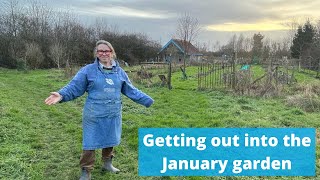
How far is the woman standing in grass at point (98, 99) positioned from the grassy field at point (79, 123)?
0.60 metres

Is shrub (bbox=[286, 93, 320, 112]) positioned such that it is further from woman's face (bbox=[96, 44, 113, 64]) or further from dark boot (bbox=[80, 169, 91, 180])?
dark boot (bbox=[80, 169, 91, 180])

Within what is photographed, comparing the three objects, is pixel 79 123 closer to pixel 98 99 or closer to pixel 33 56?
pixel 98 99

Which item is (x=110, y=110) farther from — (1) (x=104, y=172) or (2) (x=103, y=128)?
(1) (x=104, y=172)

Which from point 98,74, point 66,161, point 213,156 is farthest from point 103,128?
point 213,156

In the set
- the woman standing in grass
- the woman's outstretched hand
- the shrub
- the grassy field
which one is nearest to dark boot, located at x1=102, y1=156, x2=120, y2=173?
the grassy field

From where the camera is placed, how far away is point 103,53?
464 cm

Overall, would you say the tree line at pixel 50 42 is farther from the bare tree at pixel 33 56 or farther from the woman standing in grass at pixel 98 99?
the woman standing in grass at pixel 98 99

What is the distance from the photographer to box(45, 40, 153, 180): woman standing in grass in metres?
4.55

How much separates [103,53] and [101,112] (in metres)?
0.85

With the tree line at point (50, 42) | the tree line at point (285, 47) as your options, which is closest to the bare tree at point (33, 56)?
the tree line at point (50, 42)

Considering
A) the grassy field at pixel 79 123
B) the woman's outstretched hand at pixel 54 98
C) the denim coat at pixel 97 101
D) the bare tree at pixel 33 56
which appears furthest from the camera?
the bare tree at pixel 33 56

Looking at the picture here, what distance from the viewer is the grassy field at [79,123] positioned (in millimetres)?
5203

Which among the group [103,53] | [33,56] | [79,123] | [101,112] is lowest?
[79,123]

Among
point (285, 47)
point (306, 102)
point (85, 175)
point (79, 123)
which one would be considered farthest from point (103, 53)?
point (285, 47)
